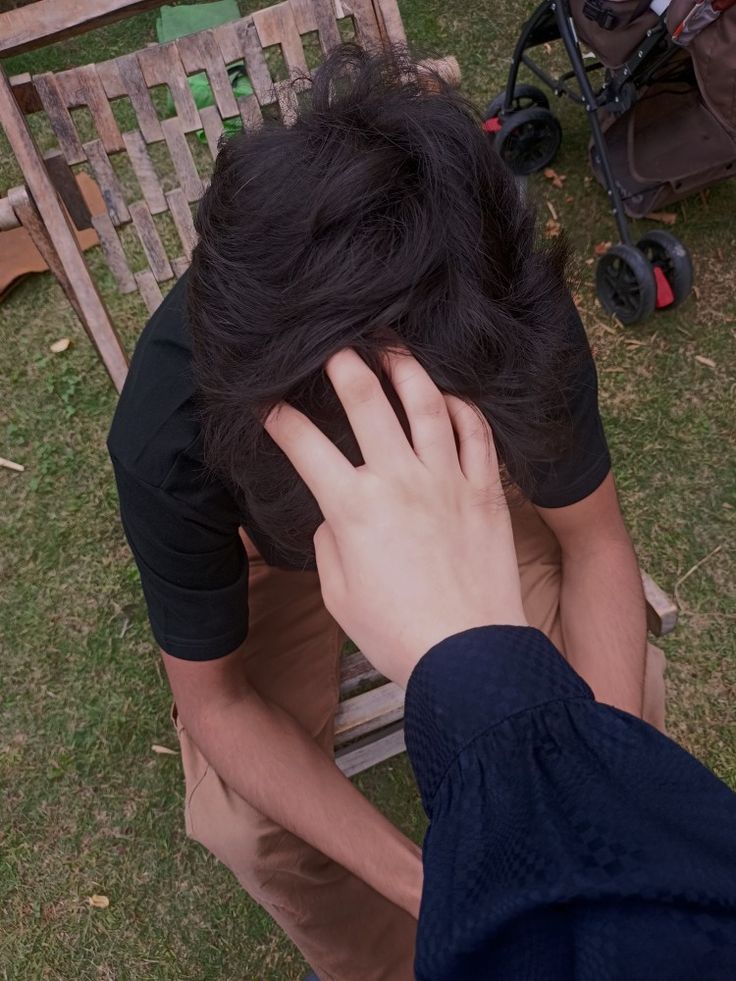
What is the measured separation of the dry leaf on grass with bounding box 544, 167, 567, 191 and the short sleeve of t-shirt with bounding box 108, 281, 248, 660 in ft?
7.72

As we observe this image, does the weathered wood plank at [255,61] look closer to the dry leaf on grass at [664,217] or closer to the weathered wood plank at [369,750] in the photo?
the weathered wood plank at [369,750]

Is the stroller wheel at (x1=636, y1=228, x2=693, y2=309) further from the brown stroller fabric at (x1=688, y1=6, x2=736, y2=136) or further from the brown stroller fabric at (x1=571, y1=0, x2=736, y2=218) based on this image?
the brown stroller fabric at (x1=688, y1=6, x2=736, y2=136)

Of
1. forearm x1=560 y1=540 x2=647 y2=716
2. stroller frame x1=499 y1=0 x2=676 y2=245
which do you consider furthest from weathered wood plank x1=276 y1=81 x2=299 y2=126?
stroller frame x1=499 y1=0 x2=676 y2=245

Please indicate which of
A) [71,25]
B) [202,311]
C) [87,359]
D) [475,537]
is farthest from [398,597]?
[87,359]

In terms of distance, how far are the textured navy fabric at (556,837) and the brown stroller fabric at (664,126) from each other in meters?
2.22

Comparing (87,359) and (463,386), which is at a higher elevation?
(463,386)

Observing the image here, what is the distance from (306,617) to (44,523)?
1.36 metres

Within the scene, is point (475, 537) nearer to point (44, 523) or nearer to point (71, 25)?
point (71, 25)

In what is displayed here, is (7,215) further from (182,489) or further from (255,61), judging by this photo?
(182,489)

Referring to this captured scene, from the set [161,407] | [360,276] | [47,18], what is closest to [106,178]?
[47,18]

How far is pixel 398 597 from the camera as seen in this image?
72cm

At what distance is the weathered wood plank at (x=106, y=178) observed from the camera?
6.09 feet

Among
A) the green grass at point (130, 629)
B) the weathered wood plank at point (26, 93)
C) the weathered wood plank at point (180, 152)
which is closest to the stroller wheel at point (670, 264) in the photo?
the green grass at point (130, 629)

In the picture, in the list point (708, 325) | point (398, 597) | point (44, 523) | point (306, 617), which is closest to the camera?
point (398, 597)
